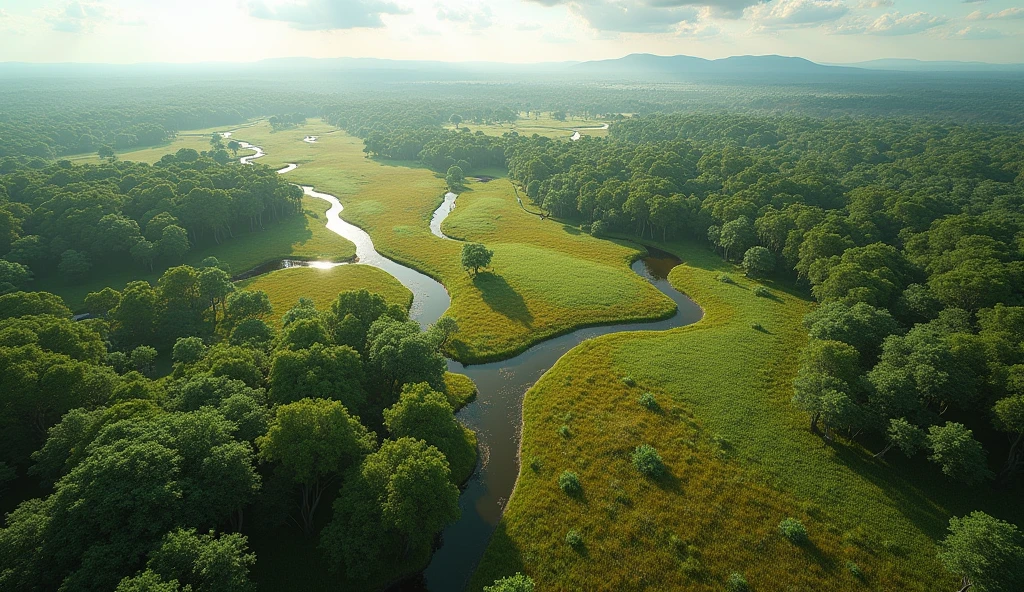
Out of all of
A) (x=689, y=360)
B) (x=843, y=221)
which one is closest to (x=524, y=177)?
(x=843, y=221)

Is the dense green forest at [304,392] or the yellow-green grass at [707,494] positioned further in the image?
the yellow-green grass at [707,494]

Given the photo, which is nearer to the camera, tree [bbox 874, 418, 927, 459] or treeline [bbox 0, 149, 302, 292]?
tree [bbox 874, 418, 927, 459]

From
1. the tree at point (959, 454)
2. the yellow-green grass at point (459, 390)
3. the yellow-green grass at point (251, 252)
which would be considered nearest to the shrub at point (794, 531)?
the tree at point (959, 454)

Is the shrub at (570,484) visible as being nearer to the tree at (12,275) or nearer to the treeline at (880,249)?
the treeline at (880,249)

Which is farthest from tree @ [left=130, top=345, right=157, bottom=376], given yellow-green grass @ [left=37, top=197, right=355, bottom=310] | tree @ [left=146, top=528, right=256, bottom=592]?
yellow-green grass @ [left=37, top=197, right=355, bottom=310]

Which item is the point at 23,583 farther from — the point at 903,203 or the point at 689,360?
the point at 903,203

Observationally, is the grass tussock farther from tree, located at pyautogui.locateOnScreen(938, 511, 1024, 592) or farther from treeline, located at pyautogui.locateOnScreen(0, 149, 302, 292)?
treeline, located at pyautogui.locateOnScreen(0, 149, 302, 292)

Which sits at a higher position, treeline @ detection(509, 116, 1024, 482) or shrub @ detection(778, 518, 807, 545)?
treeline @ detection(509, 116, 1024, 482)
